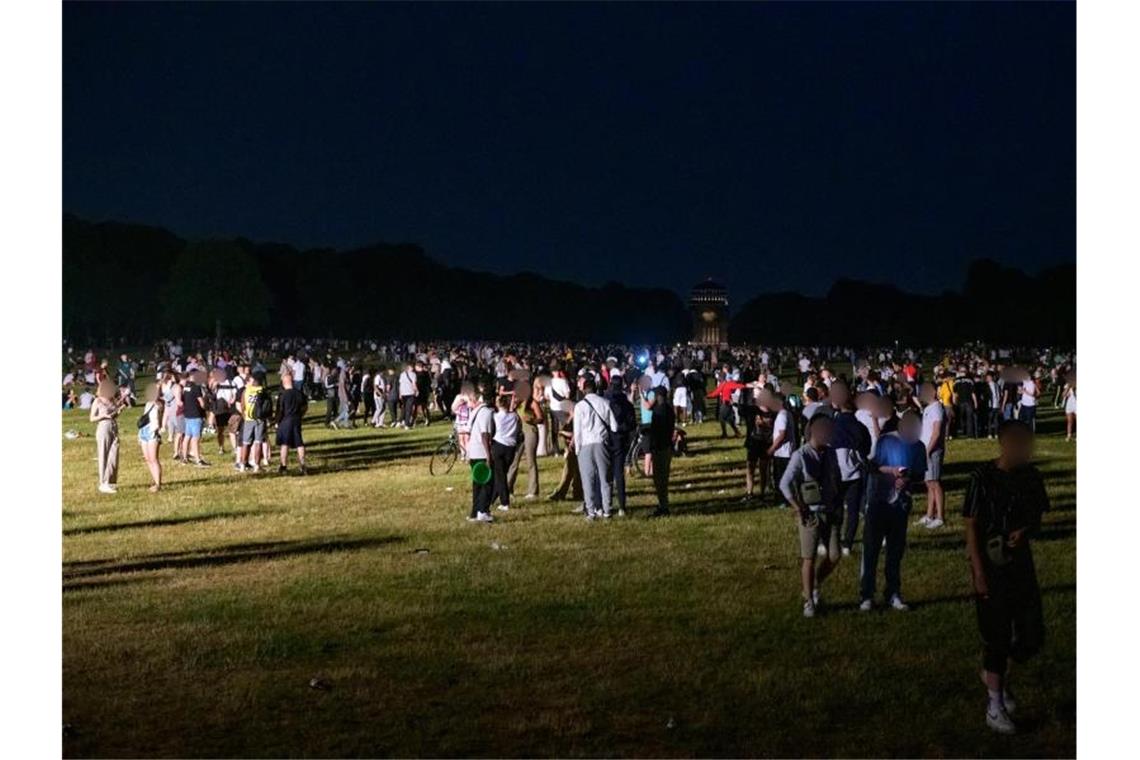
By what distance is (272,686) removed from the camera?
30.1ft

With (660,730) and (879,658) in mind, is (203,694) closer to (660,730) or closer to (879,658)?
(660,730)

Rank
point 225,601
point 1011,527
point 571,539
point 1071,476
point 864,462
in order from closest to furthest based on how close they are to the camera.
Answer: point 1011,527 → point 225,601 → point 864,462 → point 571,539 → point 1071,476

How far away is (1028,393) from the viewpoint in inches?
1059

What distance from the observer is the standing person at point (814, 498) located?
34.6 ft

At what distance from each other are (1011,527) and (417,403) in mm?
27538

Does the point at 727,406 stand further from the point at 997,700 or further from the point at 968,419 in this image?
the point at 997,700

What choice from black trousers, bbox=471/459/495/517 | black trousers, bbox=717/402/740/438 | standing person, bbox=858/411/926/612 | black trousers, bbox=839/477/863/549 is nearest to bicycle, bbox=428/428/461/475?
black trousers, bbox=471/459/495/517

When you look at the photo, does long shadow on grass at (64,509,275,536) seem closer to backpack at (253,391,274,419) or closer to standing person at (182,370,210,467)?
backpack at (253,391,274,419)

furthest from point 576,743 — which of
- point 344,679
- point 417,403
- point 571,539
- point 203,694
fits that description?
point 417,403

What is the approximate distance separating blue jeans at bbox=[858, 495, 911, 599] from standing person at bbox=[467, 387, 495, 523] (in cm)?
605

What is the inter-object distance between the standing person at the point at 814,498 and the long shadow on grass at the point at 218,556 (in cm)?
573

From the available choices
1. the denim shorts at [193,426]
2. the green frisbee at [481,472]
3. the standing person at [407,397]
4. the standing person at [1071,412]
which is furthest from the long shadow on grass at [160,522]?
the standing person at [1071,412]

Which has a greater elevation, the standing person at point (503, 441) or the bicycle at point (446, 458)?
the standing person at point (503, 441)

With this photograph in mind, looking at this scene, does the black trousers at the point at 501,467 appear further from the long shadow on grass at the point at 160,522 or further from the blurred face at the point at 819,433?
the blurred face at the point at 819,433
